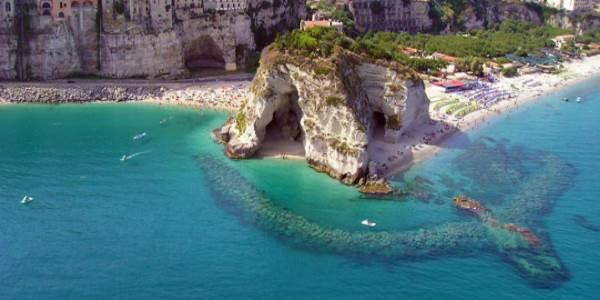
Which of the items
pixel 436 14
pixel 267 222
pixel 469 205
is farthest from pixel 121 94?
pixel 436 14

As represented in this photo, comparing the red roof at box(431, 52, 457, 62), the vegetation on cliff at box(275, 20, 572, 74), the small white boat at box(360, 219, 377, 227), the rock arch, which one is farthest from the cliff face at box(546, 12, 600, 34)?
the small white boat at box(360, 219, 377, 227)

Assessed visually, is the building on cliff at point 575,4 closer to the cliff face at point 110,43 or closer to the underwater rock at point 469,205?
the cliff face at point 110,43

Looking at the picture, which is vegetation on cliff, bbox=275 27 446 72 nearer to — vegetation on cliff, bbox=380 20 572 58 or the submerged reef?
the submerged reef

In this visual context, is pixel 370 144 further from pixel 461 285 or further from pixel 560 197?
pixel 461 285

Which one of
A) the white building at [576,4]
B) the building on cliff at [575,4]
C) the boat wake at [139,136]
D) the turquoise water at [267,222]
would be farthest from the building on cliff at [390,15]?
the boat wake at [139,136]

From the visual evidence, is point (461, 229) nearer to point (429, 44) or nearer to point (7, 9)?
point (7, 9)

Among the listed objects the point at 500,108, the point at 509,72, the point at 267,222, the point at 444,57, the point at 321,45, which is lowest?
the point at 267,222
